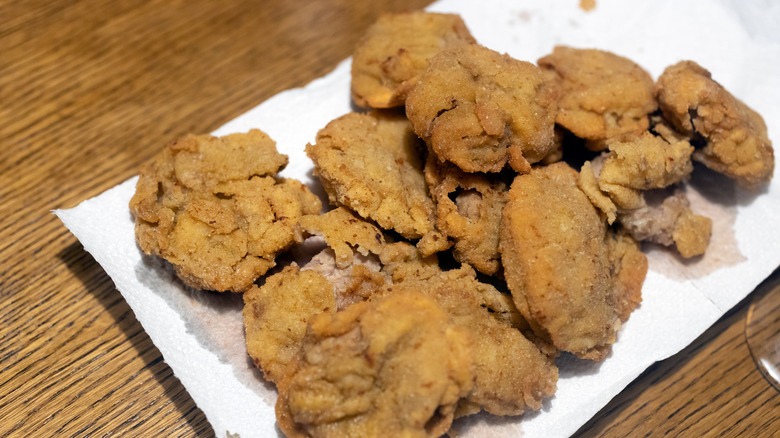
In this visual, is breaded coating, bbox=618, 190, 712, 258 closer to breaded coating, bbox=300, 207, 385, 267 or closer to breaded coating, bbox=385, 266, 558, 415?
breaded coating, bbox=385, 266, 558, 415

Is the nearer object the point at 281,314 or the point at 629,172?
the point at 281,314

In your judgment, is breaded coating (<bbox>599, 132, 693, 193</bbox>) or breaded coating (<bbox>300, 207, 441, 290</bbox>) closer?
breaded coating (<bbox>300, 207, 441, 290</bbox>)

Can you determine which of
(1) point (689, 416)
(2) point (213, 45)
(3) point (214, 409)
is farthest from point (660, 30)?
(3) point (214, 409)

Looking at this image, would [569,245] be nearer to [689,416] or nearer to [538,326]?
[538,326]

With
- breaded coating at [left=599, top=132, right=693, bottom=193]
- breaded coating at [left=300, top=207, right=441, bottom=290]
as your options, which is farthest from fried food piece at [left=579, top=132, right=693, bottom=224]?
breaded coating at [left=300, top=207, right=441, bottom=290]

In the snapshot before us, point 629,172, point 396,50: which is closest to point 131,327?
point 396,50

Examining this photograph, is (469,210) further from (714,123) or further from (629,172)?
(714,123)
